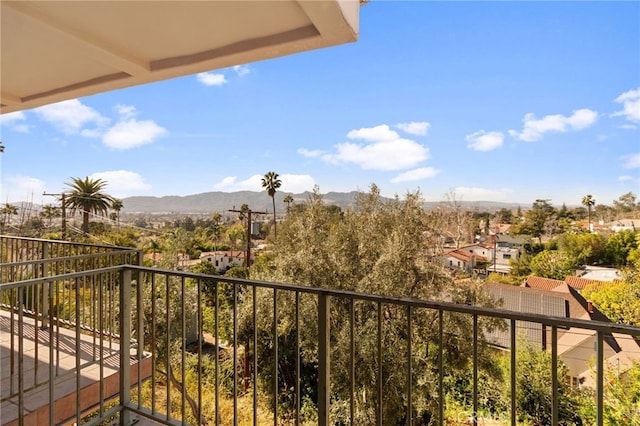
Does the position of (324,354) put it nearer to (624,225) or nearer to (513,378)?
(513,378)

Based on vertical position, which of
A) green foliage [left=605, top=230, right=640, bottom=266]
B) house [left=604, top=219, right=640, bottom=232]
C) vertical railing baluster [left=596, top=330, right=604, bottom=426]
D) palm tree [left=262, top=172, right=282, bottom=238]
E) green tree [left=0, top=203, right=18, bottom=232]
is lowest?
green foliage [left=605, top=230, right=640, bottom=266]

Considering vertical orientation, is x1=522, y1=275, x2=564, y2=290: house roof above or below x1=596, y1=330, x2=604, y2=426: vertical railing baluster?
below

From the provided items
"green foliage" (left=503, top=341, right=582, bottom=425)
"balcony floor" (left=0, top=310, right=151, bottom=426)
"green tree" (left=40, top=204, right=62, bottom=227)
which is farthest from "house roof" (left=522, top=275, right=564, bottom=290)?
"green tree" (left=40, top=204, right=62, bottom=227)

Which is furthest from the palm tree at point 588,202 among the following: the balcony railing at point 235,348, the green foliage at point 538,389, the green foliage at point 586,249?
the balcony railing at point 235,348

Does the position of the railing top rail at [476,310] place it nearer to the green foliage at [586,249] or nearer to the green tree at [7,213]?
the green tree at [7,213]

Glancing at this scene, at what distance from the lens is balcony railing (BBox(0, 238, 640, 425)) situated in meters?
Answer: 1.36

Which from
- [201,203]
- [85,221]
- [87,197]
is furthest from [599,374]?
[201,203]

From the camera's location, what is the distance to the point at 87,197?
2047 cm

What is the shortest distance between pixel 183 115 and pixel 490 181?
48368mm

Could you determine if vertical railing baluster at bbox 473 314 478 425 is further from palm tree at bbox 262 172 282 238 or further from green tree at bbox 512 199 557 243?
green tree at bbox 512 199 557 243

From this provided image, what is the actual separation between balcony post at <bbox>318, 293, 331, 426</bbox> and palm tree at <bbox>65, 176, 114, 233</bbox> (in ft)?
76.3

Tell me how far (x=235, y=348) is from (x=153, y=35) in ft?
6.59

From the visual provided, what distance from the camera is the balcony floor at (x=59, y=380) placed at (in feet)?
6.42

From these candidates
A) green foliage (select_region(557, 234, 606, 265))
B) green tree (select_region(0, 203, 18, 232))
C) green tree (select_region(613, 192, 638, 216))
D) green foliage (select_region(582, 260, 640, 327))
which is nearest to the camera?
green foliage (select_region(582, 260, 640, 327))
